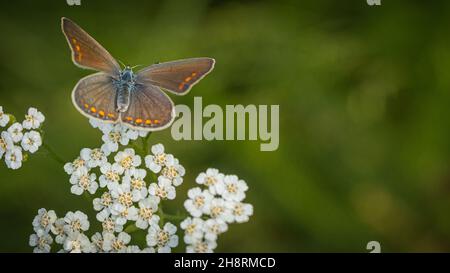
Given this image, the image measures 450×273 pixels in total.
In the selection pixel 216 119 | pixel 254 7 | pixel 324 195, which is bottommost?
pixel 324 195

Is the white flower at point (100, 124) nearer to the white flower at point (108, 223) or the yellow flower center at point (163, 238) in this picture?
the white flower at point (108, 223)

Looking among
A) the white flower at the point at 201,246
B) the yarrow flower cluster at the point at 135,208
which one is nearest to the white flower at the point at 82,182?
the yarrow flower cluster at the point at 135,208

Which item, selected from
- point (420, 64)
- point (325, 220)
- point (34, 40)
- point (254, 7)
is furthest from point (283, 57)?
point (34, 40)

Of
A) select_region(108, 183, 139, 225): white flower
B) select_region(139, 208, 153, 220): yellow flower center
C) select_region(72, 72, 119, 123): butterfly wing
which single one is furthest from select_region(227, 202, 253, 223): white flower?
select_region(72, 72, 119, 123): butterfly wing

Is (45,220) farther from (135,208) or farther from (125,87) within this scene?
(125,87)

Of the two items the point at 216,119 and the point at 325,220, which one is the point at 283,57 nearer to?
the point at 216,119

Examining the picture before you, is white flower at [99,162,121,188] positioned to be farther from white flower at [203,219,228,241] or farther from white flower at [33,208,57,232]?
white flower at [203,219,228,241]

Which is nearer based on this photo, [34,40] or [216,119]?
[216,119]
